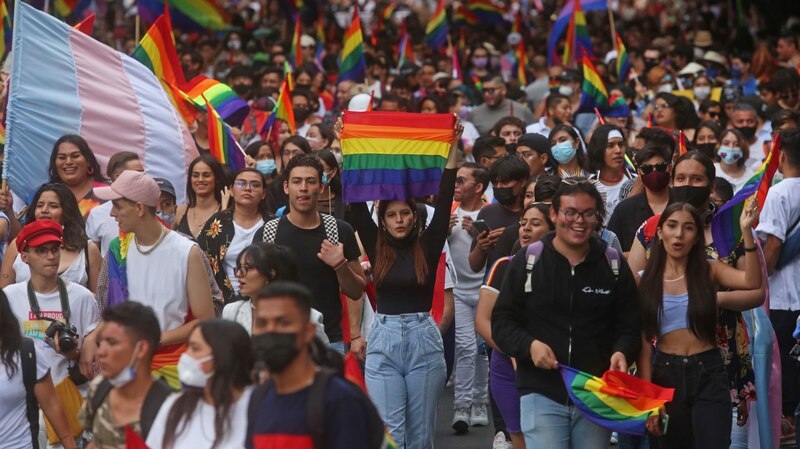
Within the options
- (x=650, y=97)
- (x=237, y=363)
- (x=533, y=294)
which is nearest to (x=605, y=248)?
(x=533, y=294)

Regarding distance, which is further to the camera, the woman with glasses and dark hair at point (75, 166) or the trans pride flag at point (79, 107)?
the trans pride flag at point (79, 107)

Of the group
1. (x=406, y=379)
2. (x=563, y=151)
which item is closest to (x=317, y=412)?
(x=406, y=379)

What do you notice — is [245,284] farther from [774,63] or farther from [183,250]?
[774,63]

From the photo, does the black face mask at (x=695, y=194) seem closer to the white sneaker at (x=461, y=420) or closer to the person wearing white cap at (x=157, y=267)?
the white sneaker at (x=461, y=420)

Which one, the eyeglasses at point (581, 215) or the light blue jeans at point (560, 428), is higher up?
the eyeglasses at point (581, 215)

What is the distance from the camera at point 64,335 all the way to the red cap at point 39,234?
18.1 inches

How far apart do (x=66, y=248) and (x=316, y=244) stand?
1651mm

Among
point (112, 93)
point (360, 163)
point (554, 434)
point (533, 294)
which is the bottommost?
point (554, 434)

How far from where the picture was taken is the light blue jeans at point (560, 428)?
7.12 meters

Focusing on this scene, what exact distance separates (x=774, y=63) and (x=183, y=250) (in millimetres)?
15735

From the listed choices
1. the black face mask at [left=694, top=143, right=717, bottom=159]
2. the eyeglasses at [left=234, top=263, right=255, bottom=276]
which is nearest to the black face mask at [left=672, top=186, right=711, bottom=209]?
the eyeglasses at [left=234, top=263, right=255, bottom=276]

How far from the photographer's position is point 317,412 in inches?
216

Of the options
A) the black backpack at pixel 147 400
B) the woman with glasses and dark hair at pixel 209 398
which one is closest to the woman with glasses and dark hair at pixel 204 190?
the black backpack at pixel 147 400

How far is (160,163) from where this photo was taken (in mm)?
11242
